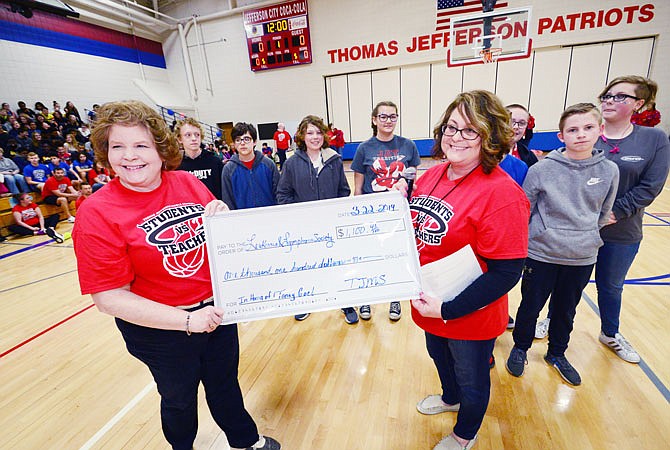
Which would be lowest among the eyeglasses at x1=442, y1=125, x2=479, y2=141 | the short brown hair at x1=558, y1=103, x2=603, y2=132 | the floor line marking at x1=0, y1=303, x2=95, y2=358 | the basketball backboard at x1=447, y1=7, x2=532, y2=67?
the floor line marking at x1=0, y1=303, x2=95, y2=358

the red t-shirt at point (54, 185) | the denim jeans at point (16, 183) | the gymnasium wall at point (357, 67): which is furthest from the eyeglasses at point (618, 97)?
the gymnasium wall at point (357, 67)

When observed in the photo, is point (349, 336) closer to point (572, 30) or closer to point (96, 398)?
point (96, 398)

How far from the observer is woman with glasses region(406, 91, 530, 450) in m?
1.10

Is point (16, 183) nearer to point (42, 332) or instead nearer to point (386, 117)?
point (42, 332)

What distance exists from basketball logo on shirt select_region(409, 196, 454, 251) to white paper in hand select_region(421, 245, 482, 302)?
93mm

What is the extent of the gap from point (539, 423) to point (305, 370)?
4.87ft

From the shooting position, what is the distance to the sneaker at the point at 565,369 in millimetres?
1978

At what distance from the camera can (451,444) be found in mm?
1560

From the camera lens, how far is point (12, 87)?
29.4ft

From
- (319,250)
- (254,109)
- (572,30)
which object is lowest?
(319,250)

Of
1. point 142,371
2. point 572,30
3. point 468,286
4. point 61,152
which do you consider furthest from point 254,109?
point 468,286

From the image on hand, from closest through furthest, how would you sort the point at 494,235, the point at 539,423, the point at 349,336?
the point at 494,235
the point at 539,423
the point at 349,336

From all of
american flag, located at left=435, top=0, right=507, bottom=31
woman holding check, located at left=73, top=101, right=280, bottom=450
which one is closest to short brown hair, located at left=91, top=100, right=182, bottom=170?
woman holding check, located at left=73, top=101, right=280, bottom=450

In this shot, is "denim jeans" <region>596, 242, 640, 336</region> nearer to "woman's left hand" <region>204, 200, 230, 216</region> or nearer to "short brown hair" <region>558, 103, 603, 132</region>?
"short brown hair" <region>558, 103, 603, 132</region>
